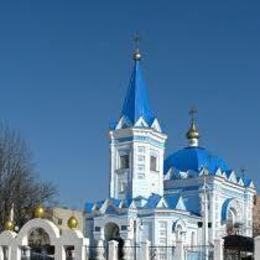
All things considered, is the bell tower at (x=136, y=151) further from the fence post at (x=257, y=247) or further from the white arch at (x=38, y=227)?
the fence post at (x=257, y=247)

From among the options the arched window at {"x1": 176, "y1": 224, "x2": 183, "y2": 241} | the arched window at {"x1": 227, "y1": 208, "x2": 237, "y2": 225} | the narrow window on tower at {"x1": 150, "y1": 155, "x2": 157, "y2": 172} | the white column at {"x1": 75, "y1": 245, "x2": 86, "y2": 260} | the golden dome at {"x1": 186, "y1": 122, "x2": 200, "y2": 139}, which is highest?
the golden dome at {"x1": 186, "y1": 122, "x2": 200, "y2": 139}

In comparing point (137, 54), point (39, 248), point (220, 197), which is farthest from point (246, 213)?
point (39, 248)

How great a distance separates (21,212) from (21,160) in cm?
310

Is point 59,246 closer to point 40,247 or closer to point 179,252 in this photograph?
point 179,252

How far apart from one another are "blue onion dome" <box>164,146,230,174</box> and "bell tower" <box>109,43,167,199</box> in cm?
376

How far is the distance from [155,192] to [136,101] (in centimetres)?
724

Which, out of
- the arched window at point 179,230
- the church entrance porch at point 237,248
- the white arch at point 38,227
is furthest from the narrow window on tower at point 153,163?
the white arch at point 38,227

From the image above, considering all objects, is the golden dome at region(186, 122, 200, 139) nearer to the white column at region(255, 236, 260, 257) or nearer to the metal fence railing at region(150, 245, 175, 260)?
the metal fence railing at region(150, 245, 175, 260)

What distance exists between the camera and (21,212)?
38562 mm

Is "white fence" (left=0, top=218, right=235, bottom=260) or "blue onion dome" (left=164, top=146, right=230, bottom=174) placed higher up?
"blue onion dome" (left=164, top=146, right=230, bottom=174)

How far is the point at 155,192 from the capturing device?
163 ft

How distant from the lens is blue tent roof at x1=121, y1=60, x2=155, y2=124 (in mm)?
50125

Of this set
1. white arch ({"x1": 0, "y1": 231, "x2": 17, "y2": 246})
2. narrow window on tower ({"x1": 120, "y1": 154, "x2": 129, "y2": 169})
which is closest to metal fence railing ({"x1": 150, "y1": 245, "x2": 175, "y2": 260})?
white arch ({"x1": 0, "y1": 231, "x2": 17, "y2": 246})

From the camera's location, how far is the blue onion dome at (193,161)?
53275mm
